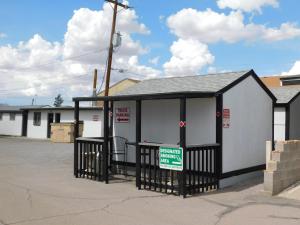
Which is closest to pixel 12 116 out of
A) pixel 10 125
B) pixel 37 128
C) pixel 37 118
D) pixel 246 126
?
pixel 10 125

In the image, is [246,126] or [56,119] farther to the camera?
[56,119]

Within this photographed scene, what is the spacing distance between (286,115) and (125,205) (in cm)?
1005

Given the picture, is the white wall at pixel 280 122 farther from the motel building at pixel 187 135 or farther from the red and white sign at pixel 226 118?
the red and white sign at pixel 226 118

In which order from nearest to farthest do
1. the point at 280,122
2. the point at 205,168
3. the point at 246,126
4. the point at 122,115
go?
the point at 205,168 → the point at 246,126 → the point at 122,115 → the point at 280,122

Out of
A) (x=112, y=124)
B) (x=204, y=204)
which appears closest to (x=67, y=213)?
(x=204, y=204)

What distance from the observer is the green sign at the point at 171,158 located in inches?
382

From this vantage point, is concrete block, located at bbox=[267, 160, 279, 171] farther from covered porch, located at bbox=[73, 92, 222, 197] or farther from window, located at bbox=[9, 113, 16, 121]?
window, located at bbox=[9, 113, 16, 121]

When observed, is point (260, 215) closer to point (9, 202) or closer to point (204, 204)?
point (204, 204)

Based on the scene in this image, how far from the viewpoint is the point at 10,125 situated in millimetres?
42656

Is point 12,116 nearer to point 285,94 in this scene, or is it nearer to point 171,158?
point 285,94

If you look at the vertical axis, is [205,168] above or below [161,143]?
below

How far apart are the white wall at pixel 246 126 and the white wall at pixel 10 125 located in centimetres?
3266

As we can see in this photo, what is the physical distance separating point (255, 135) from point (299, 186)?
248 cm

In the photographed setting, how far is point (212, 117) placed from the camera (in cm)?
1124
